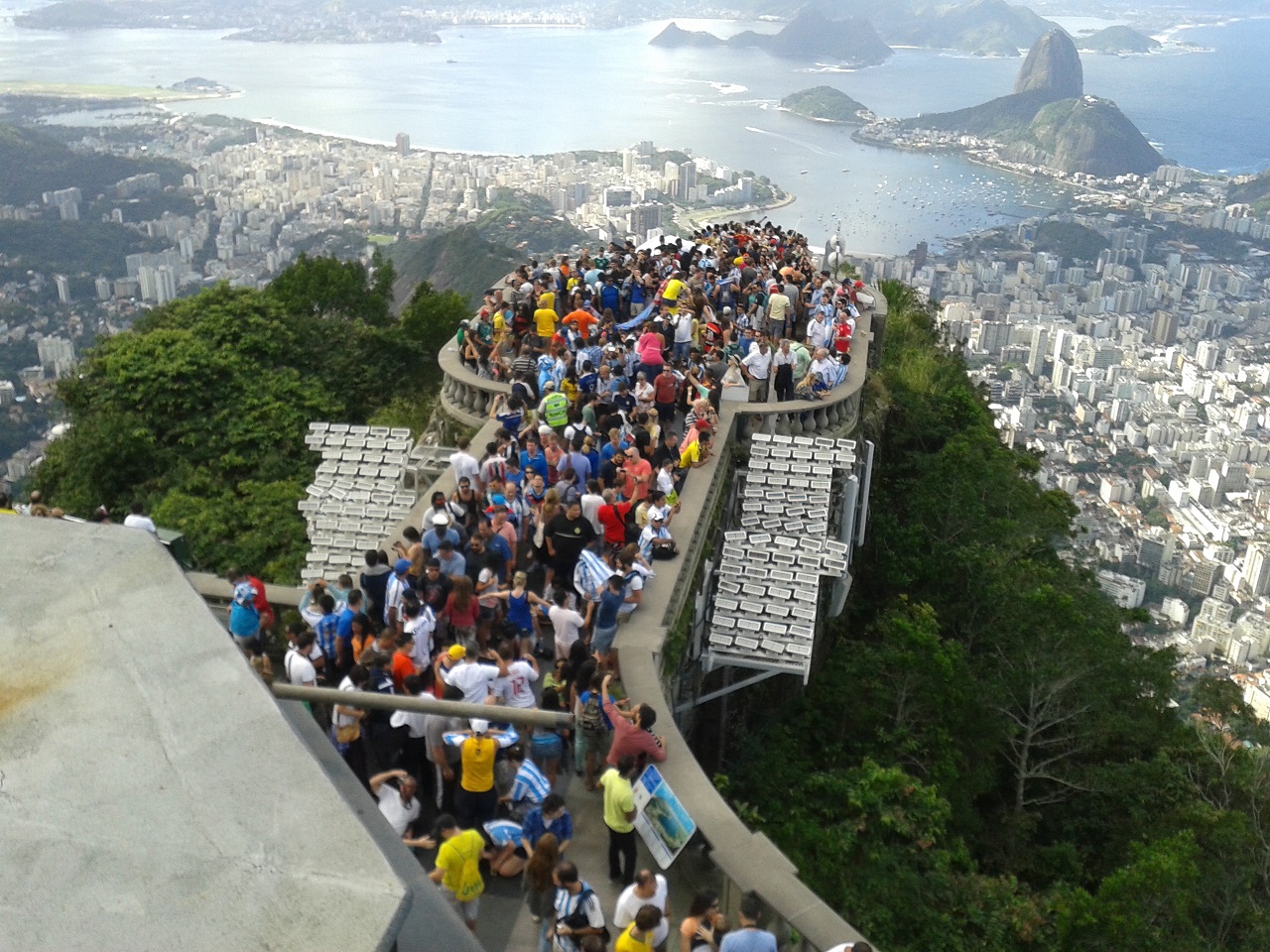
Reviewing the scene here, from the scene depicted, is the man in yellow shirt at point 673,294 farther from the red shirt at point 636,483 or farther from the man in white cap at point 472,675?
the man in white cap at point 472,675

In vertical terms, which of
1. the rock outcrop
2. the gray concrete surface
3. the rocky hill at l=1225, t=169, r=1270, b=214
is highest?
the gray concrete surface

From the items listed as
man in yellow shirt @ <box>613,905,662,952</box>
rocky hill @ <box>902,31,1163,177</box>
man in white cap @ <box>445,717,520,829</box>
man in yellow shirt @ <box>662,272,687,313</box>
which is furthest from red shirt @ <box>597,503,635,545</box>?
rocky hill @ <box>902,31,1163,177</box>

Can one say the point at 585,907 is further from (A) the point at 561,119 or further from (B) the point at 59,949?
(A) the point at 561,119

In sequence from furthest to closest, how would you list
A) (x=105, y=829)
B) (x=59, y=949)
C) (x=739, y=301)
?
(x=739, y=301)
(x=105, y=829)
(x=59, y=949)

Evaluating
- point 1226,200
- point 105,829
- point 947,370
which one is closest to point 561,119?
point 1226,200

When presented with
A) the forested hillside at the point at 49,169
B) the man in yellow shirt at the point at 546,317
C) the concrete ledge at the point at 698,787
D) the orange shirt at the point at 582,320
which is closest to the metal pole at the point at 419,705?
the concrete ledge at the point at 698,787

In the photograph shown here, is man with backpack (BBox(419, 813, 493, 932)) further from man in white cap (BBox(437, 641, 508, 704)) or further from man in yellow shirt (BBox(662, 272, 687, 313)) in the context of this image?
man in yellow shirt (BBox(662, 272, 687, 313))

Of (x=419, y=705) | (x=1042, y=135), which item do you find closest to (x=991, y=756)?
(x=419, y=705)
